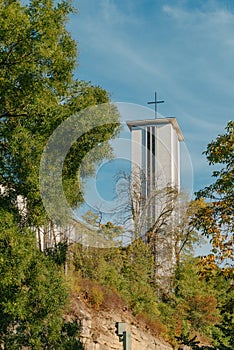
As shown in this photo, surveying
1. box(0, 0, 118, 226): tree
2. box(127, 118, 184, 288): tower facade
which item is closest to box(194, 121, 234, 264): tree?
box(0, 0, 118, 226): tree

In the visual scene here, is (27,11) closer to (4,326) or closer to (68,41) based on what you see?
(68,41)

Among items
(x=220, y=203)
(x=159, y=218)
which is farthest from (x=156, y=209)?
(x=220, y=203)

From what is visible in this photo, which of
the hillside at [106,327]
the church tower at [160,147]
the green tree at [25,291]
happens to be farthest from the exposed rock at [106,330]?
the church tower at [160,147]

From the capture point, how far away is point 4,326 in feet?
Answer: 35.8

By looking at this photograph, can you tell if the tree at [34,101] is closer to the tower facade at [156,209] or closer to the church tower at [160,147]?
the tower facade at [156,209]

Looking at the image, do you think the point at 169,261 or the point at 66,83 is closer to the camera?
the point at 66,83

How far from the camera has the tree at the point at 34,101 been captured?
9539mm

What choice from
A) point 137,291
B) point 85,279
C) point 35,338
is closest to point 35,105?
point 35,338

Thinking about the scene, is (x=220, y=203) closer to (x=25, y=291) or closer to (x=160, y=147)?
(x=25, y=291)

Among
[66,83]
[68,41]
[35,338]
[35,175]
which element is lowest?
[35,338]

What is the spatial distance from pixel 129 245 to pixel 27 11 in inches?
452

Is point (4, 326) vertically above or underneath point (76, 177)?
underneath

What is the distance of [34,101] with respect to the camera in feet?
32.3

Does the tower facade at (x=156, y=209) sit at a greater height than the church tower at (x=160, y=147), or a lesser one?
lesser
